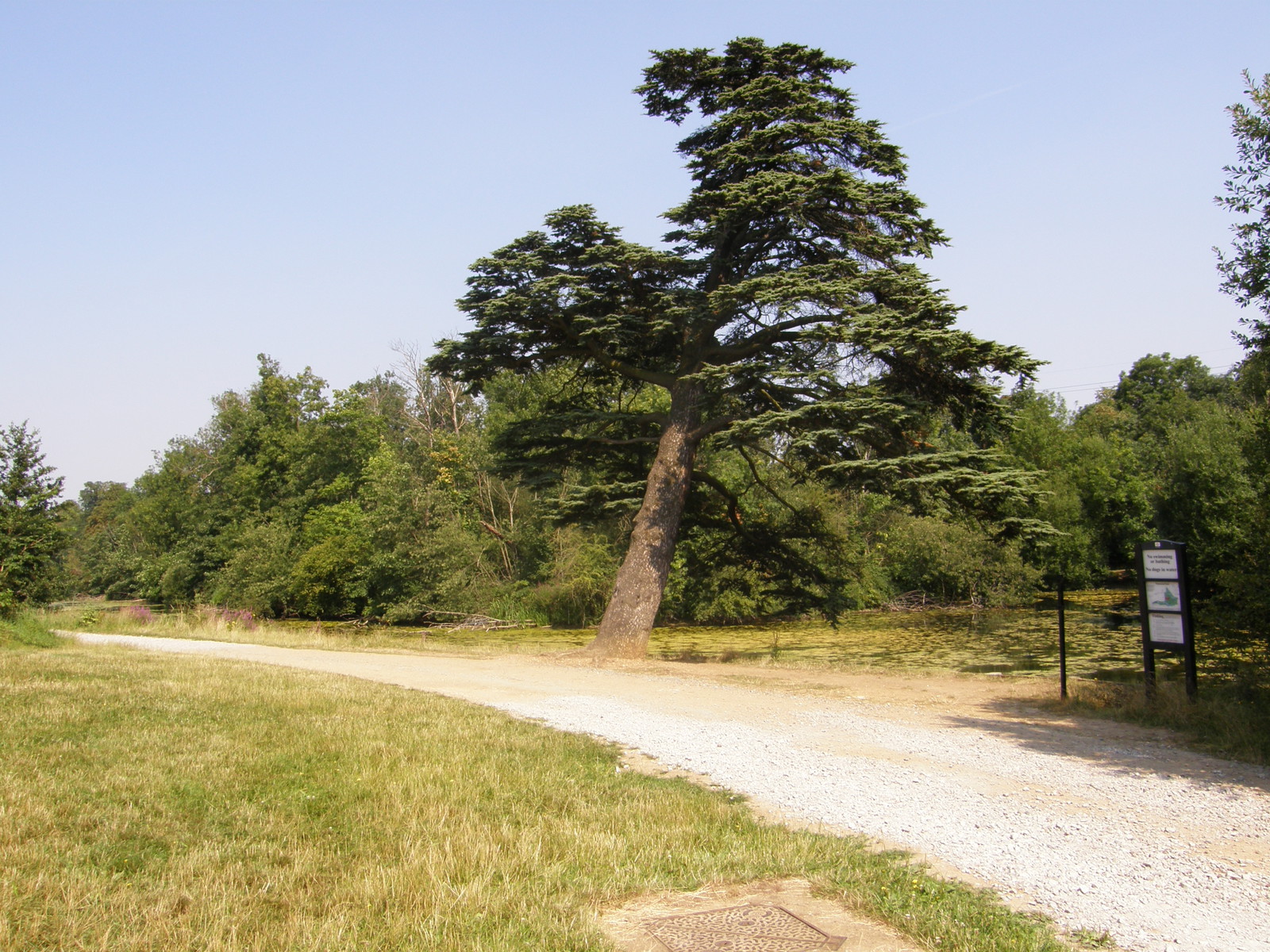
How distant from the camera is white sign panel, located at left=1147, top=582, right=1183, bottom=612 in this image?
989 centimetres

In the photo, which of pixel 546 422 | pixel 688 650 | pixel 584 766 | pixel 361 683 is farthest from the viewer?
pixel 688 650

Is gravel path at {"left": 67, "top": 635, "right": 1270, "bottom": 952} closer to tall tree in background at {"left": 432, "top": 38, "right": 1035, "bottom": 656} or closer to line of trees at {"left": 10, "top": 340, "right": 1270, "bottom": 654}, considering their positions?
tall tree in background at {"left": 432, "top": 38, "right": 1035, "bottom": 656}

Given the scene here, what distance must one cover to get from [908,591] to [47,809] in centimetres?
4090

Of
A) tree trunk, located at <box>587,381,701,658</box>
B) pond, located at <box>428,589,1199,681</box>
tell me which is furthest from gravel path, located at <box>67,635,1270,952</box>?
pond, located at <box>428,589,1199,681</box>

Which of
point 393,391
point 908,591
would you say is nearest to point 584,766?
point 908,591

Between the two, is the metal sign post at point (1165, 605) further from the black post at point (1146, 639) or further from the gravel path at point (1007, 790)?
the gravel path at point (1007, 790)

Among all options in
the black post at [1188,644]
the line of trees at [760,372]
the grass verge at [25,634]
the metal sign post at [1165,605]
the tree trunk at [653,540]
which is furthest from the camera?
the tree trunk at [653,540]

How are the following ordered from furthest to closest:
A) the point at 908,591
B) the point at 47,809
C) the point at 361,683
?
the point at 908,591
the point at 361,683
the point at 47,809

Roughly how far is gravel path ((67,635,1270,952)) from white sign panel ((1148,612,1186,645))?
138 centimetres

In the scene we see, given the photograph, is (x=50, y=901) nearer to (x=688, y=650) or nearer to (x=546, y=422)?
(x=546, y=422)

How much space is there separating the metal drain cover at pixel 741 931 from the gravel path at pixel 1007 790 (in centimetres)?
124

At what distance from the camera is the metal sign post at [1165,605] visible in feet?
32.0

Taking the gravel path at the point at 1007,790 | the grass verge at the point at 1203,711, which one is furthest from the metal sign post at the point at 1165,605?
the gravel path at the point at 1007,790

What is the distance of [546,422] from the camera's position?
1797 centimetres
